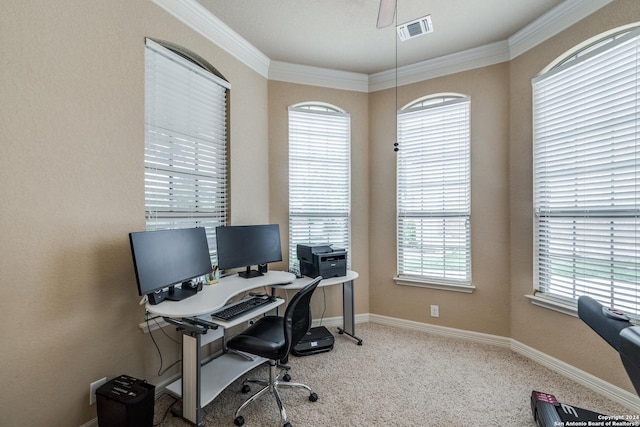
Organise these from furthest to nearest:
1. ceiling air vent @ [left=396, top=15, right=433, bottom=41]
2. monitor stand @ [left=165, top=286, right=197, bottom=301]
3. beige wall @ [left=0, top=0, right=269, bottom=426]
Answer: ceiling air vent @ [left=396, top=15, right=433, bottom=41]
monitor stand @ [left=165, top=286, right=197, bottom=301]
beige wall @ [left=0, top=0, right=269, bottom=426]

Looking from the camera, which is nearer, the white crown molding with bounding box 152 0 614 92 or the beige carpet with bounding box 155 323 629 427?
the beige carpet with bounding box 155 323 629 427

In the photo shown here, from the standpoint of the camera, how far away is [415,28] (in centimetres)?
251

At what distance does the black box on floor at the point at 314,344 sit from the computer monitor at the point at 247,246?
0.82m

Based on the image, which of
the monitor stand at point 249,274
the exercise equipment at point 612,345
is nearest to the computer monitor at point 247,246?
the monitor stand at point 249,274

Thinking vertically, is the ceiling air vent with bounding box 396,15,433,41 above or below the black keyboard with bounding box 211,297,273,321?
above

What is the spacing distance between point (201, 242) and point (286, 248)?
121 centimetres

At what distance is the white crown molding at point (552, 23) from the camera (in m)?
2.20

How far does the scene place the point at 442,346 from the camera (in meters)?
2.97

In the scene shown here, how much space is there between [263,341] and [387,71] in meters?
3.18

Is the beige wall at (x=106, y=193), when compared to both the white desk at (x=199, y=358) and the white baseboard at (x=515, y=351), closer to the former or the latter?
the white baseboard at (x=515, y=351)

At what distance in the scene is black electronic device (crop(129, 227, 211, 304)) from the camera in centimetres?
173

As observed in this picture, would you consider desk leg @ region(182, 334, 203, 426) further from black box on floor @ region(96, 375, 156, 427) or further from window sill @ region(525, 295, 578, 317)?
window sill @ region(525, 295, 578, 317)

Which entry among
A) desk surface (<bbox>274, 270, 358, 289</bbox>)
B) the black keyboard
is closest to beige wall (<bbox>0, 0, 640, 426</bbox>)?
the black keyboard

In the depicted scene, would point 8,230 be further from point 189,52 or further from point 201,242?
point 189,52
